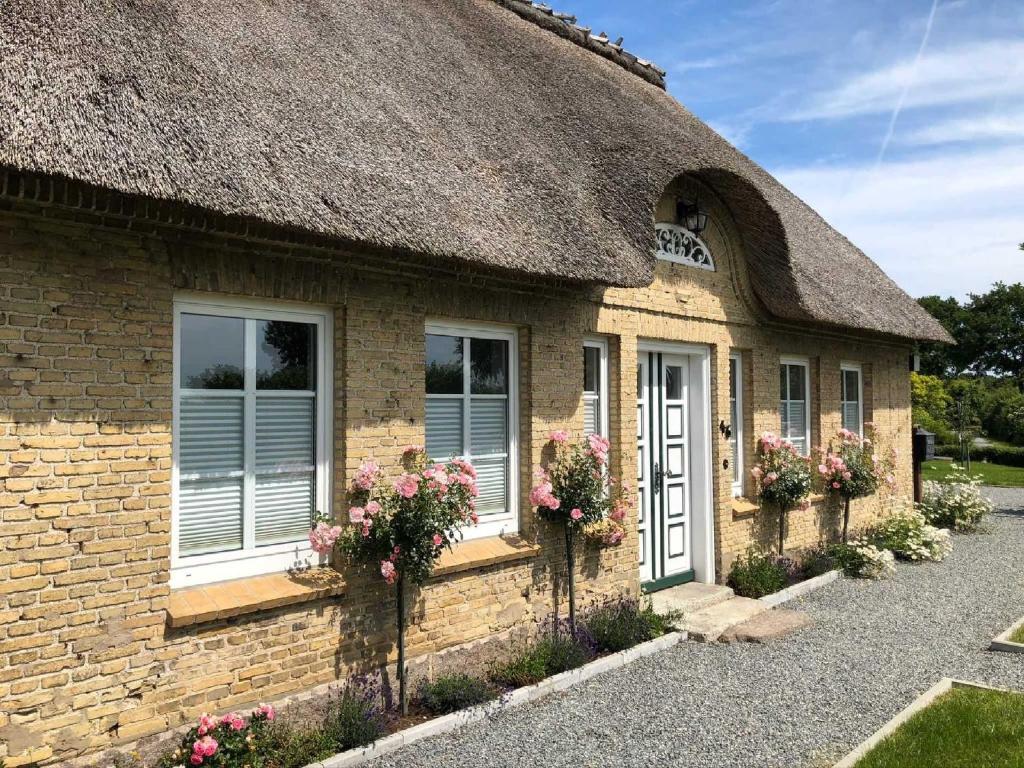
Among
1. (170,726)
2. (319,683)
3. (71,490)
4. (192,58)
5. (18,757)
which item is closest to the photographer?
(18,757)

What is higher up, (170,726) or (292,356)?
(292,356)

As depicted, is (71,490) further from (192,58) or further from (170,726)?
(192,58)

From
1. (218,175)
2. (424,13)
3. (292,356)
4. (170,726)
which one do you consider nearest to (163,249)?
(218,175)

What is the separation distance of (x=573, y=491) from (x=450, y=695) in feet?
6.33

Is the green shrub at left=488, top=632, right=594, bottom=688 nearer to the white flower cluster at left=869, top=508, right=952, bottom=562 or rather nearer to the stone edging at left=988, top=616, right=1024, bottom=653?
the stone edging at left=988, top=616, right=1024, bottom=653

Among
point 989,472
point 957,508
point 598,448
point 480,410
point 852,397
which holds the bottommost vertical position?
point 989,472

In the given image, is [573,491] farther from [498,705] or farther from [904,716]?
[904,716]

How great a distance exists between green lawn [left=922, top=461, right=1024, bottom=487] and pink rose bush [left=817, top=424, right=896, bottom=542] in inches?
445

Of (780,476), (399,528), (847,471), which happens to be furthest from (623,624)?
(847,471)

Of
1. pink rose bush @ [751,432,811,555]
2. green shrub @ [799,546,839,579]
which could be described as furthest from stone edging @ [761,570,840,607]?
pink rose bush @ [751,432,811,555]

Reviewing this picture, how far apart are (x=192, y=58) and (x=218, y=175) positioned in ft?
3.58

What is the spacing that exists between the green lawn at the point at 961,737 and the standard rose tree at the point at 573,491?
2.60 m

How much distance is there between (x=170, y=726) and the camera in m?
4.27

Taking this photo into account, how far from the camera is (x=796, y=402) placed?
34.4ft
